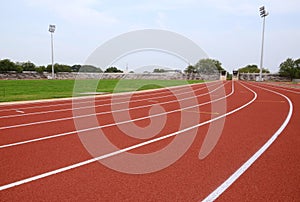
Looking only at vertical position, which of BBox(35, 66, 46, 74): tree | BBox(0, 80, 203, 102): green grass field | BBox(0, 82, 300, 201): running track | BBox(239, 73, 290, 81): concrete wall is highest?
BBox(35, 66, 46, 74): tree

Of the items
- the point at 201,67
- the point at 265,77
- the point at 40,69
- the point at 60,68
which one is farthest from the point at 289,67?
the point at 40,69

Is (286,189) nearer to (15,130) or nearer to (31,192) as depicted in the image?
(31,192)

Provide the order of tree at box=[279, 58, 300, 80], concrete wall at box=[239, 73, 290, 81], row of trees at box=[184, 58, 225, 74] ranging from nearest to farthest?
1. row of trees at box=[184, 58, 225, 74]
2. concrete wall at box=[239, 73, 290, 81]
3. tree at box=[279, 58, 300, 80]

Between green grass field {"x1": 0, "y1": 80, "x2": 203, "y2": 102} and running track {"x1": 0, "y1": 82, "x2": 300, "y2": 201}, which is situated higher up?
green grass field {"x1": 0, "y1": 80, "x2": 203, "y2": 102}

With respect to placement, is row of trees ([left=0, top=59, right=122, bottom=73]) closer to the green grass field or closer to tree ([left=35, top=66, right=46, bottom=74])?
tree ([left=35, top=66, right=46, bottom=74])

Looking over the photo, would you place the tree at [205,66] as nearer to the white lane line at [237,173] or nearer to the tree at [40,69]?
the white lane line at [237,173]

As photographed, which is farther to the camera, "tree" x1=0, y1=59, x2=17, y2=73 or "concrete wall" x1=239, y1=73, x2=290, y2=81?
"tree" x1=0, y1=59, x2=17, y2=73

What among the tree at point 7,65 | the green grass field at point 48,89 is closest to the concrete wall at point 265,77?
the green grass field at point 48,89

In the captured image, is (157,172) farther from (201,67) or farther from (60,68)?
(60,68)

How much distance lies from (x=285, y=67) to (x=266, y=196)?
8862 centimetres

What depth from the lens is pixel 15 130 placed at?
21.6 ft

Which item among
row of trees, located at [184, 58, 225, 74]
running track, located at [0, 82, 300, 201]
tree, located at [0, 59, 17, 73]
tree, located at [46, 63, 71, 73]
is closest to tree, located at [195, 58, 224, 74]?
row of trees, located at [184, 58, 225, 74]

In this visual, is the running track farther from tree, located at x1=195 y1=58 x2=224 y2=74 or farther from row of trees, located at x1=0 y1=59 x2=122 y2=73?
row of trees, located at x1=0 y1=59 x2=122 y2=73

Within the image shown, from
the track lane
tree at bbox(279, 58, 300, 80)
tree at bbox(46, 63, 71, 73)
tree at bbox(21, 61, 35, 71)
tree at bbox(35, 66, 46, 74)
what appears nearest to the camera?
the track lane
